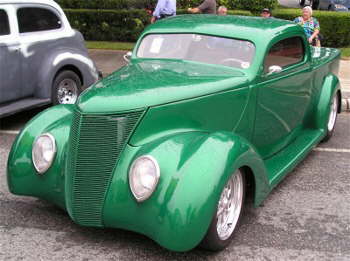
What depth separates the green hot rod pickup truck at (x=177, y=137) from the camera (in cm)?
349

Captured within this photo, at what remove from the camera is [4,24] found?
703 centimetres

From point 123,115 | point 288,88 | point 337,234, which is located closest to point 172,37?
point 288,88

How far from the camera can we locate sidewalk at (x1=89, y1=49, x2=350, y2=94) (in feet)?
32.9

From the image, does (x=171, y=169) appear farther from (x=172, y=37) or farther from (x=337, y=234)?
(x=172, y=37)

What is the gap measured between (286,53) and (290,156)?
3.67ft

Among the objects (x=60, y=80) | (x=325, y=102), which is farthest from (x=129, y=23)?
(x=325, y=102)

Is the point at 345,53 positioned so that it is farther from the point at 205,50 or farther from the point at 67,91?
the point at 205,50

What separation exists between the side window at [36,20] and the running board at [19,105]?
0.99 metres

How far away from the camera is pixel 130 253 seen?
3.81 meters

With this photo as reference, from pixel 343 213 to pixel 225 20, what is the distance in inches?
90.8

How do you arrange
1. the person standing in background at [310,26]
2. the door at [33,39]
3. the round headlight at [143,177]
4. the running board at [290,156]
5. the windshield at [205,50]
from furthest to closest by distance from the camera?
the person standing in background at [310,26]
the door at [33,39]
the windshield at [205,50]
the running board at [290,156]
the round headlight at [143,177]

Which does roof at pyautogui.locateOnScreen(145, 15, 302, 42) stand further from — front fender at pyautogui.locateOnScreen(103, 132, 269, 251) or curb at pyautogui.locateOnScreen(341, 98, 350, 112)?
curb at pyautogui.locateOnScreen(341, 98, 350, 112)

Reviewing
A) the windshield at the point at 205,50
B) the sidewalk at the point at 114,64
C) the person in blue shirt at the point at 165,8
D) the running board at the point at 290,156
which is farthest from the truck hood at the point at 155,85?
the person in blue shirt at the point at 165,8

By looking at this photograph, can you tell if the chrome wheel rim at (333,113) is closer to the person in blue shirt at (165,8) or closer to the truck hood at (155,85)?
the truck hood at (155,85)
